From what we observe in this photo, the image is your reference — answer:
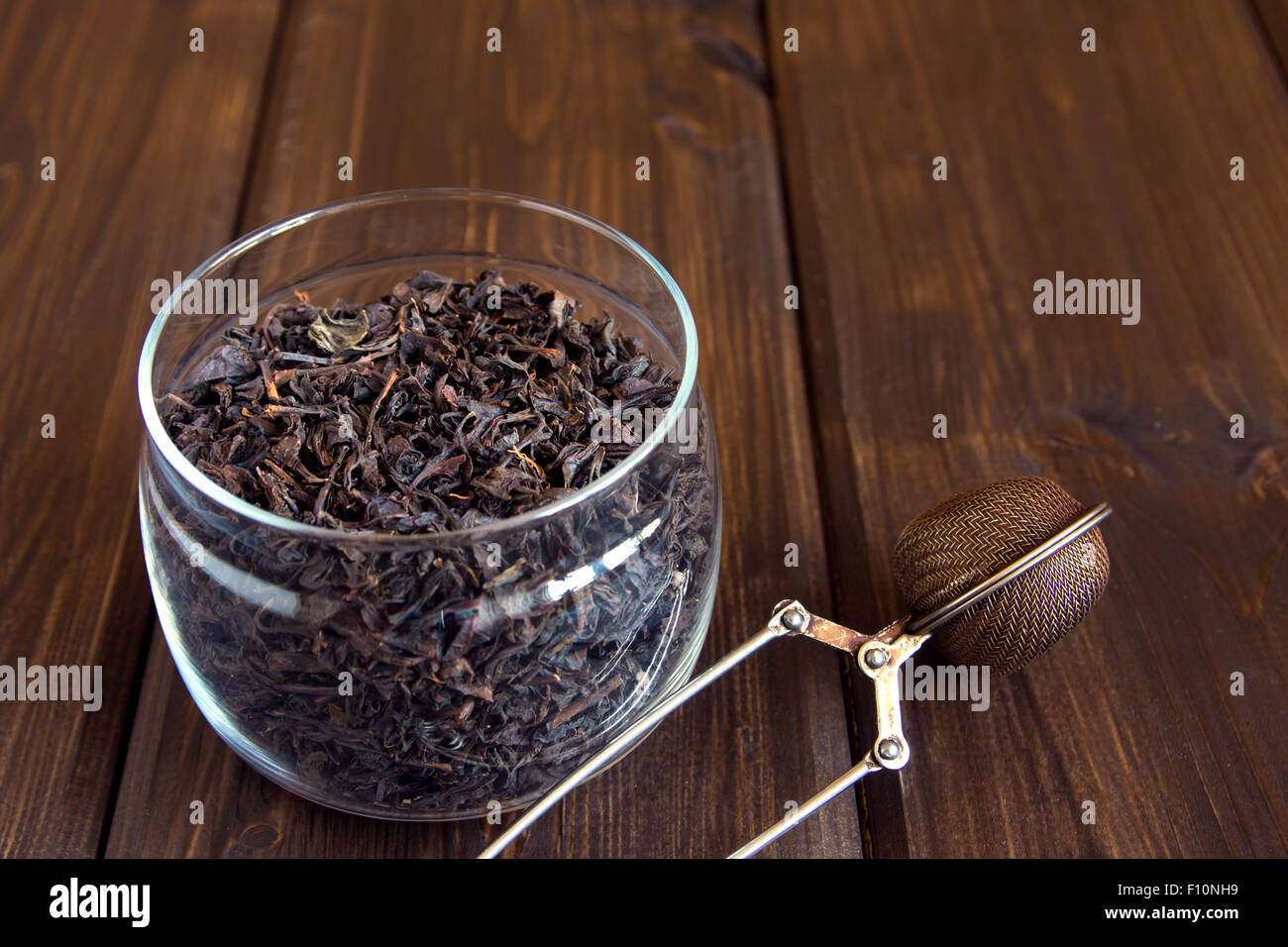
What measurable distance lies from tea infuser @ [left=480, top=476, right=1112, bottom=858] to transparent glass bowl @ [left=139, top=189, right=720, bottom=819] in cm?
6

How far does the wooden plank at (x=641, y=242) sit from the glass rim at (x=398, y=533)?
291mm

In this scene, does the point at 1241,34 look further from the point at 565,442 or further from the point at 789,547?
the point at 565,442

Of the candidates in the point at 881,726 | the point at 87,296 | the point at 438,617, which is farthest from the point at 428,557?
the point at 87,296

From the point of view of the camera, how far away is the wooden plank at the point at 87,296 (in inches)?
43.8

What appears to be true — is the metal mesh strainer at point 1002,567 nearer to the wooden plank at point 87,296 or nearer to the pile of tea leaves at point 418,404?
the pile of tea leaves at point 418,404

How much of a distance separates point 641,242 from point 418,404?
62 centimetres

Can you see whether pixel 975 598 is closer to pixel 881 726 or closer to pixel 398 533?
pixel 881 726

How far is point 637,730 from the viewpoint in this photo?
100 centimetres

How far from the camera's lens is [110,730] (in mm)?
1114

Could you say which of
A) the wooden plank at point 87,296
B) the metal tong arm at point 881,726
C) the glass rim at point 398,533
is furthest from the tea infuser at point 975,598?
the wooden plank at point 87,296

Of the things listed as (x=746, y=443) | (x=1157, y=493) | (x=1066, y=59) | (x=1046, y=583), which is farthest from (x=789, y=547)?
(x=1066, y=59)

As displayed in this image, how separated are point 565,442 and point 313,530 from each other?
0.24 meters

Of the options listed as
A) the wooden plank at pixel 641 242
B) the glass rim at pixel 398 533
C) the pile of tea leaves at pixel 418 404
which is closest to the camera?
the glass rim at pixel 398 533

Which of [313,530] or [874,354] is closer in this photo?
[313,530]
